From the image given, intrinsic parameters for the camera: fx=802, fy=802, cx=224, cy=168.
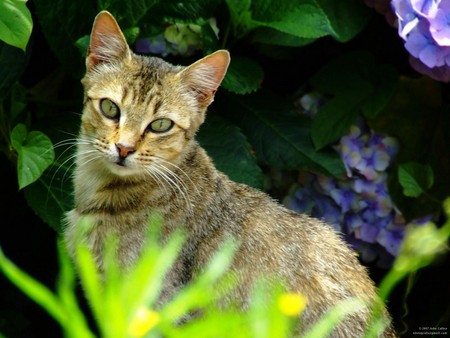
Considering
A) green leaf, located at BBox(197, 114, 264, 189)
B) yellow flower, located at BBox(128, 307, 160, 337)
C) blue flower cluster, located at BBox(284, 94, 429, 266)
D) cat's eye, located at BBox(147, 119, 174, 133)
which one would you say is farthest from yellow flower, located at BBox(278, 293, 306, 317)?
blue flower cluster, located at BBox(284, 94, 429, 266)

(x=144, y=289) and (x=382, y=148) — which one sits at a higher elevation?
(x=144, y=289)

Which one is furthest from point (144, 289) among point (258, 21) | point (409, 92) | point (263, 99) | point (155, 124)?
point (409, 92)

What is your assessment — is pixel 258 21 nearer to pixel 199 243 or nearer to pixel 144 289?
pixel 199 243

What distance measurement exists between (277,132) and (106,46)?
2.85 feet

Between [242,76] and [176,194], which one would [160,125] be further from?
[242,76]

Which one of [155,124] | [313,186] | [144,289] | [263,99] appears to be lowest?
[313,186]

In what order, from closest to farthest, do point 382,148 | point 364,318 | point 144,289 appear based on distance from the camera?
point 144,289 < point 364,318 < point 382,148

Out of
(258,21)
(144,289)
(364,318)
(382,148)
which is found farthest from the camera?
(382,148)

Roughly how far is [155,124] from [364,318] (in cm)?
83

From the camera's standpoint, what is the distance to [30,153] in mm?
2562

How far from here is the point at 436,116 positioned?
3195mm

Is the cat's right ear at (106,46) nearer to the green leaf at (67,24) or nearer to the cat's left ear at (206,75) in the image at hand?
the cat's left ear at (206,75)

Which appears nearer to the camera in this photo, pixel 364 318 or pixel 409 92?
pixel 364 318

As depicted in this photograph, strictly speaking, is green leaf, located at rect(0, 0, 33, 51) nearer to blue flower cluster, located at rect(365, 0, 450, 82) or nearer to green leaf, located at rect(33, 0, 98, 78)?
green leaf, located at rect(33, 0, 98, 78)
